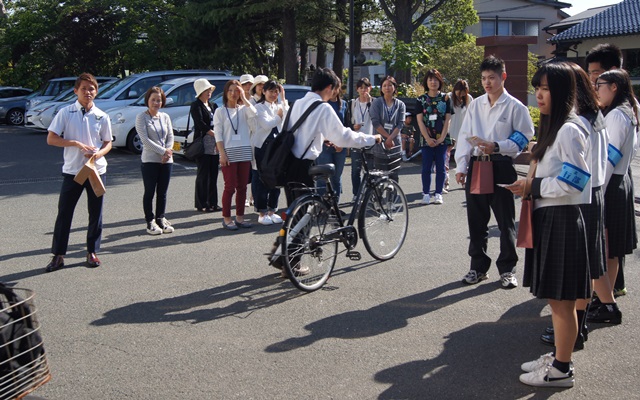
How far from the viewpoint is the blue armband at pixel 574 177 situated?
403cm

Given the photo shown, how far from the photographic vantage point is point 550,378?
4262 mm

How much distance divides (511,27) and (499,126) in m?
45.4

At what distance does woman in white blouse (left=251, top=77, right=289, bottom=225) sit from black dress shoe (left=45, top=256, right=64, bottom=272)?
111 inches

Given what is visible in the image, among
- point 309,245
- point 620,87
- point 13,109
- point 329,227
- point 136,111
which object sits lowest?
point 309,245

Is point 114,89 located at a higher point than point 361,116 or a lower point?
higher

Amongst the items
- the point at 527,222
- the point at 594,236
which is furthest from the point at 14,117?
the point at 594,236

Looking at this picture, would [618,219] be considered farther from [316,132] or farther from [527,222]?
[316,132]

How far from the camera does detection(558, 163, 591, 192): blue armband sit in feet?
13.2

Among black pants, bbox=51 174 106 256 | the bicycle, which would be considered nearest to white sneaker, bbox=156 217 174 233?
black pants, bbox=51 174 106 256

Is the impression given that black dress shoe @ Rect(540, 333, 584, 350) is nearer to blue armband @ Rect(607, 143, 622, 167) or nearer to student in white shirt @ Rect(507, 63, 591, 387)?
student in white shirt @ Rect(507, 63, 591, 387)

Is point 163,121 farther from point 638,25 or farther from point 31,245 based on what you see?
point 638,25

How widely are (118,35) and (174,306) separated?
3249cm

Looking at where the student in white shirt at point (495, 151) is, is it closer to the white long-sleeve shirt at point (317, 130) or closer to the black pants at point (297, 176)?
the white long-sleeve shirt at point (317, 130)

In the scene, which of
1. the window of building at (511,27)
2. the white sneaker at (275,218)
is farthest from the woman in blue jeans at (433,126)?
the window of building at (511,27)
